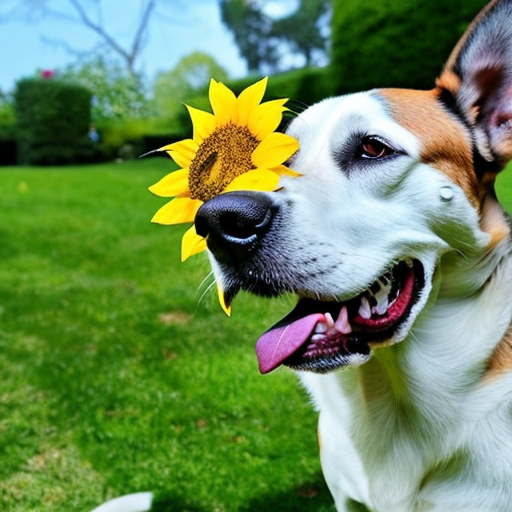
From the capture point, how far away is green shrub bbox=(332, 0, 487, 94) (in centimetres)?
809

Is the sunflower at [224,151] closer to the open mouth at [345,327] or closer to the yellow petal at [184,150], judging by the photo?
the yellow petal at [184,150]

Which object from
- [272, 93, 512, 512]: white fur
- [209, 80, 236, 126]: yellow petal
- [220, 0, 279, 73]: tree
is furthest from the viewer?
[220, 0, 279, 73]: tree

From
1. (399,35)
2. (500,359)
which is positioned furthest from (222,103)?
(399,35)

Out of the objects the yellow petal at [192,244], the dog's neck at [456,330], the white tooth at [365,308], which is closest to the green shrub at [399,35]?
the dog's neck at [456,330]

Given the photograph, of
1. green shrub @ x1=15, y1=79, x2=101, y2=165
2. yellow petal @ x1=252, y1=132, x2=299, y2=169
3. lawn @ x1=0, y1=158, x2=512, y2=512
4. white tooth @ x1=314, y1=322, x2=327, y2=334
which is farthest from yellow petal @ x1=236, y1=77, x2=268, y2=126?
green shrub @ x1=15, y1=79, x2=101, y2=165

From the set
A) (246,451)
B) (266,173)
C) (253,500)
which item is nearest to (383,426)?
(266,173)

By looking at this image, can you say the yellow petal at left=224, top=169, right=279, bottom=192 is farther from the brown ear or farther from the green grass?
the green grass

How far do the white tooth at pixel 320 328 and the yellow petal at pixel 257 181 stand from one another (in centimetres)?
36

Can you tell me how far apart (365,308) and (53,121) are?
59.0 feet

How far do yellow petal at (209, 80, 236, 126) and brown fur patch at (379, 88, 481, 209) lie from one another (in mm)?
404

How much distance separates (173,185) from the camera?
1.90 m

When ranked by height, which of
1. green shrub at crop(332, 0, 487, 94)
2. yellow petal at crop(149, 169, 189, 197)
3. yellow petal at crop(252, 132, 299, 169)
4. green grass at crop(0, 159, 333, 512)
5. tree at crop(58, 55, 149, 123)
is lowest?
tree at crop(58, 55, 149, 123)

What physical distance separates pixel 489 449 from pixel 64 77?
67.0ft

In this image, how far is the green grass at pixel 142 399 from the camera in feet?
9.77
